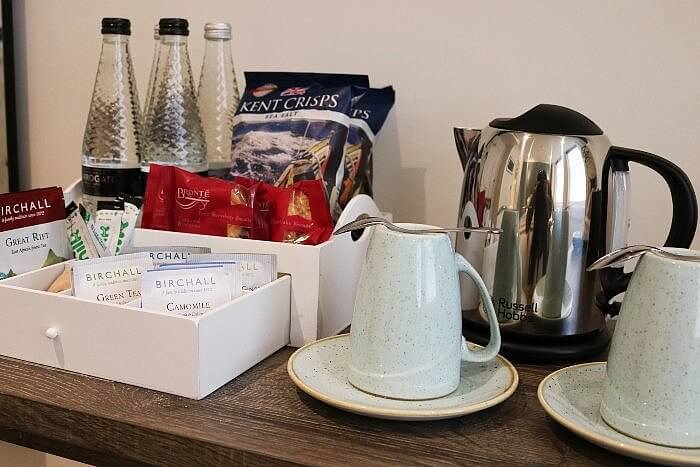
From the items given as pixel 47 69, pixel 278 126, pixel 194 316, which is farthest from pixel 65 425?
pixel 47 69

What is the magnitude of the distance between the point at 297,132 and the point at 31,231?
330 mm

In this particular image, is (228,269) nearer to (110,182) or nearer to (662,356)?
(110,182)

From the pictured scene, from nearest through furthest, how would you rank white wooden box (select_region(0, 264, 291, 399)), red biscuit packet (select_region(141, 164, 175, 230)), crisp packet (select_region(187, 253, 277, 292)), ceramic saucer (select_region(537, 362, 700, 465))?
ceramic saucer (select_region(537, 362, 700, 465)) < white wooden box (select_region(0, 264, 291, 399)) < crisp packet (select_region(187, 253, 277, 292)) < red biscuit packet (select_region(141, 164, 175, 230))

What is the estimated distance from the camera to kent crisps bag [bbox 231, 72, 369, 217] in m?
0.95

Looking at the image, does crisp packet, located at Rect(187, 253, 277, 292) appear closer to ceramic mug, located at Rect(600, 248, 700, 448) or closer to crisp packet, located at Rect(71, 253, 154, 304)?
crisp packet, located at Rect(71, 253, 154, 304)

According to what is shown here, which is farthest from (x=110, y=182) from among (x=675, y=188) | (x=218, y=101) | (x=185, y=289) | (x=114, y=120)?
(x=675, y=188)

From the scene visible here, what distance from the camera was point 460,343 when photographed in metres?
0.69

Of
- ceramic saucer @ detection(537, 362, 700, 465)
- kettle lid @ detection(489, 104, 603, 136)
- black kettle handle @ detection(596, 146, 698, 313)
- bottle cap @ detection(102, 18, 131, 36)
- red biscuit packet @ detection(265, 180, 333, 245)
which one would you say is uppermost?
bottle cap @ detection(102, 18, 131, 36)

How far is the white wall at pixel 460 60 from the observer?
0.93 meters

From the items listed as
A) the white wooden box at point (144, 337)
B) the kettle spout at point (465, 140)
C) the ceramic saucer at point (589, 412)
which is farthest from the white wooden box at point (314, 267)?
the ceramic saucer at point (589, 412)

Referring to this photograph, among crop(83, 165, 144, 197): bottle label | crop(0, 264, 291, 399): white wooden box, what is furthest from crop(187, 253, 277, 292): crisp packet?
crop(83, 165, 144, 197): bottle label

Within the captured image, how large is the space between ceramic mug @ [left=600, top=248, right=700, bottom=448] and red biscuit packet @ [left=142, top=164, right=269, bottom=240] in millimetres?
428

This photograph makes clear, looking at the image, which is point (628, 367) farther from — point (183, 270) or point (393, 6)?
point (393, 6)

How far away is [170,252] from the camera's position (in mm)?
816
